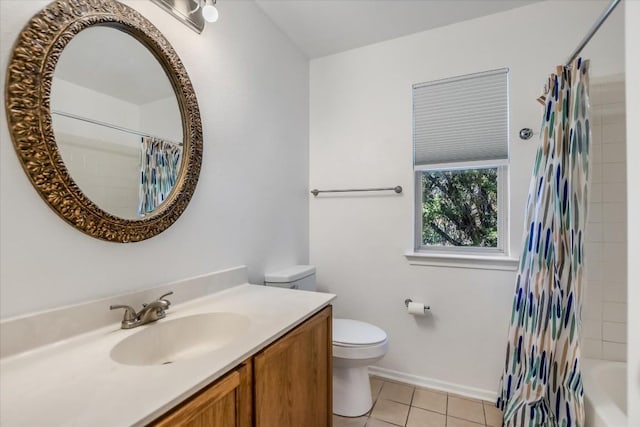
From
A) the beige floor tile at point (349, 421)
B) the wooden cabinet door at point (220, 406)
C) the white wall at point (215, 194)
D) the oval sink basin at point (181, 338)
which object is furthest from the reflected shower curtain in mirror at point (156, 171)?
the beige floor tile at point (349, 421)

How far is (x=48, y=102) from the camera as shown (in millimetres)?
877

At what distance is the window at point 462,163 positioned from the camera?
1.91m

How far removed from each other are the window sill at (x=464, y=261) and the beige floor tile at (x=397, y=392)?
88 cm

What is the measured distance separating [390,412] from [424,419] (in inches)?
7.8

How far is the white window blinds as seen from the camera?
74.5 inches

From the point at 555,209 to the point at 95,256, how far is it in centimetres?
190

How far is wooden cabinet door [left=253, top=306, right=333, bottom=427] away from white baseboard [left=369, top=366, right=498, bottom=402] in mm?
890

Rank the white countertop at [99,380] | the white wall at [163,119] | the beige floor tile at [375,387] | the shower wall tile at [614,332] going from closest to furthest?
the white countertop at [99,380]
the white wall at [163,119]
the shower wall tile at [614,332]
the beige floor tile at [375,387]

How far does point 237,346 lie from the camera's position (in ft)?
2.86

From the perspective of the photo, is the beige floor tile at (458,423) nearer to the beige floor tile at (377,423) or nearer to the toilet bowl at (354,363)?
the beige floor tile at (377,423)

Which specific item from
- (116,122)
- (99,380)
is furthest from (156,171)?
(99,380)

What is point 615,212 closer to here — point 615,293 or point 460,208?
point 615,293

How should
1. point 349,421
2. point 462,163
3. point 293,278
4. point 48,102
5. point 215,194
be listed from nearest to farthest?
point 48,102 → point 215,194 → point 349,421 → point 293,278 → point 462,163

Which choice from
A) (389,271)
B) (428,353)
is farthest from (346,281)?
(428,353)
